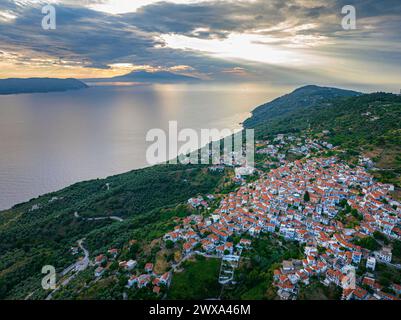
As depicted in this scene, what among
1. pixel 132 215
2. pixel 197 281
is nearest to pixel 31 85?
pixel 132 215

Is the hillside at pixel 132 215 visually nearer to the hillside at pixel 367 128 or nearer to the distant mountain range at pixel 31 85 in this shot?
the hillside at pixel 367 128

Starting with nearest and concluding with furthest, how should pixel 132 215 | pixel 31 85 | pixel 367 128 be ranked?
1. pixel 132 215
2. pixel 367 128
3. pixel 31 85

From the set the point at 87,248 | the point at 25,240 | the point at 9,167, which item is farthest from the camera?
the point at 9,167

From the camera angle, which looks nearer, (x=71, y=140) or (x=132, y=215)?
(x=132, y=215)

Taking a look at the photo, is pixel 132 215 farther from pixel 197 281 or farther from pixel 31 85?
pixel 31 85

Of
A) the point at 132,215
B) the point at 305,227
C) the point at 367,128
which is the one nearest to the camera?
the point at 305,227
